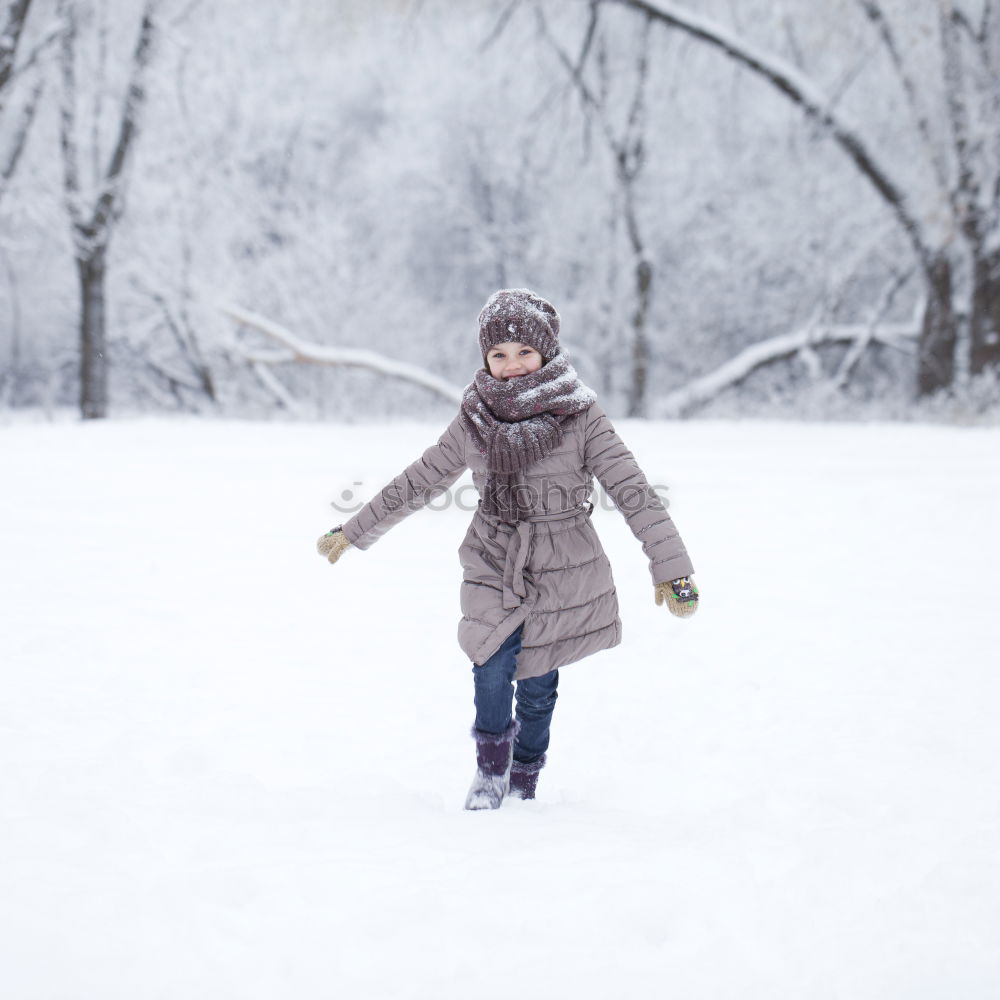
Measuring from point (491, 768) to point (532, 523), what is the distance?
2.64 feet

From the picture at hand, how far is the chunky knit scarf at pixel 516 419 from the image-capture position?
2553 millimetres

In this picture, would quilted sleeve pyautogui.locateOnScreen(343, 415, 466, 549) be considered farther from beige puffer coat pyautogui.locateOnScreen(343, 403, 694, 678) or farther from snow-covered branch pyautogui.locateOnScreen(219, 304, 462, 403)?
snow-covered branch pyautogui.locateOnScreen(219, 304, 462, 403)

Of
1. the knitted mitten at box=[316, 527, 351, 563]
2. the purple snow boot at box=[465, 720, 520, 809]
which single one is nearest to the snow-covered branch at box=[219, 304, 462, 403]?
the knitted mitten at box=[316, 527, 351, 563]

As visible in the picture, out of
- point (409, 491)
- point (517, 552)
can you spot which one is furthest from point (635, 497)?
point (409, 491)

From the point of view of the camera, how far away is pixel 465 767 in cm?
327

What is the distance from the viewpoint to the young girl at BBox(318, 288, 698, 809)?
2.58 meters

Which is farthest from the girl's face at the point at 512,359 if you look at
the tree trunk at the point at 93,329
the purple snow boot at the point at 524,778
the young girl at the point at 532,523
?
the tree trunk at the point at 93,329

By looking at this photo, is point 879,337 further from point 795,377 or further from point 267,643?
point 267,643

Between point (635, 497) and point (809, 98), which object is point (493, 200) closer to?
point (809, 98)

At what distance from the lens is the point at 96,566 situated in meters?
5.09

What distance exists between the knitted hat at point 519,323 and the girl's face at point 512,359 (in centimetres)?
2

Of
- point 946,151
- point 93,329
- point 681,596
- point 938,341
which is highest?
point 946,151

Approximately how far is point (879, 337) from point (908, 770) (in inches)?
539

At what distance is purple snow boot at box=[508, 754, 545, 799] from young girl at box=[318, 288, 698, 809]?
0.33 ft
